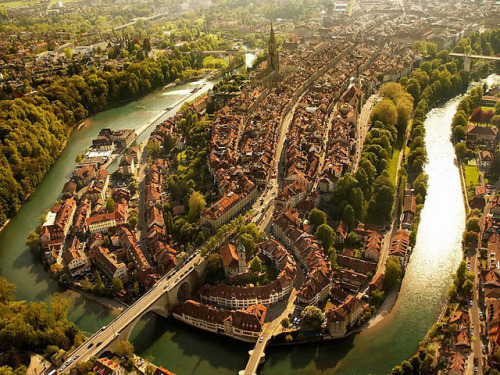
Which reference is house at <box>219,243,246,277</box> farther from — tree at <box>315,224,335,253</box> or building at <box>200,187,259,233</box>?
tree at <box>315,224,335,253</box>

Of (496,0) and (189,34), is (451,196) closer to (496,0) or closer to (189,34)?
(189,34)

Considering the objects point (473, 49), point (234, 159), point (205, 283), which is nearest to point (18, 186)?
point (234, 159)

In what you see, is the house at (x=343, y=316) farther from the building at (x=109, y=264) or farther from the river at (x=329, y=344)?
the building at (x=109, y=264)

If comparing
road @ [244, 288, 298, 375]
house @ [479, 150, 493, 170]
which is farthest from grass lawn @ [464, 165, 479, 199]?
road @ [244, 288, 298, 375]

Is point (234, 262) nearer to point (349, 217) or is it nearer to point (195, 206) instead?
point (195, 206)

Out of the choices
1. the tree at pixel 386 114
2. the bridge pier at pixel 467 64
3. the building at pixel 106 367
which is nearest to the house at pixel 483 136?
the tree at pixel 386 114

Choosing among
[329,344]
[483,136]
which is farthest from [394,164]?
[329,344]
